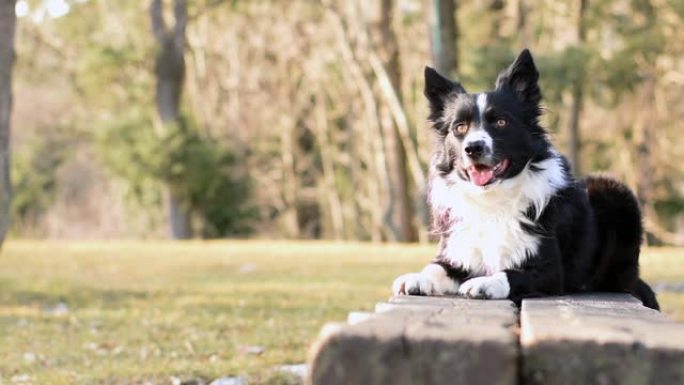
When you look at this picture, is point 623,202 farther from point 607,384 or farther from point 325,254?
point 325,254

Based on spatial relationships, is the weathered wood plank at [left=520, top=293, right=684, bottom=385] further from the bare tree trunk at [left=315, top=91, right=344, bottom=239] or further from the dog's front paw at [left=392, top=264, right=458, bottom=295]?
the bare tree trunk at [left=315, top=91, right=344, bottom=239]

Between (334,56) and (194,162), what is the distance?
848 cm

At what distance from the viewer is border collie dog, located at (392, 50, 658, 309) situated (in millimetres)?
5402

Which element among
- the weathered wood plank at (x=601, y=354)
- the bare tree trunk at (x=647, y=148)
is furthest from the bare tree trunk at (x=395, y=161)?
the weathered wood plank at (x=601, y=354)

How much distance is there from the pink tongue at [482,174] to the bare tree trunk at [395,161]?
26421 mm

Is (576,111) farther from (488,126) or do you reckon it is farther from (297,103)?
(488,126)

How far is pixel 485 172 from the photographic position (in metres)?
5.48

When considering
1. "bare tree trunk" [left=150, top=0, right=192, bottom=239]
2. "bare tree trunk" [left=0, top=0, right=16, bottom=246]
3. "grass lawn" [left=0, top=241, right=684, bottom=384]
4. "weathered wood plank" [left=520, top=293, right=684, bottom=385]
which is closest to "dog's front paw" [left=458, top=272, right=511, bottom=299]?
"weathered wood plank" [left=520, top=293, right=684, bottom=385]

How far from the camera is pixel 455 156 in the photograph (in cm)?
558

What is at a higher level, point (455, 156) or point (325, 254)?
point (455, 156)

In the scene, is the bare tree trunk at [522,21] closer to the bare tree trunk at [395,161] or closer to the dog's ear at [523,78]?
the bare tree trunk at [395,161]

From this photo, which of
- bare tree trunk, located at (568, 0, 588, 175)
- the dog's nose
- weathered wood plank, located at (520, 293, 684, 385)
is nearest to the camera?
weathered wood plank, located at (520, 293, 684, 385)

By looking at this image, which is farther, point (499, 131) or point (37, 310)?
point (37, 310)

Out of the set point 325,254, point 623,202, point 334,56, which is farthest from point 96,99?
point 623,202
